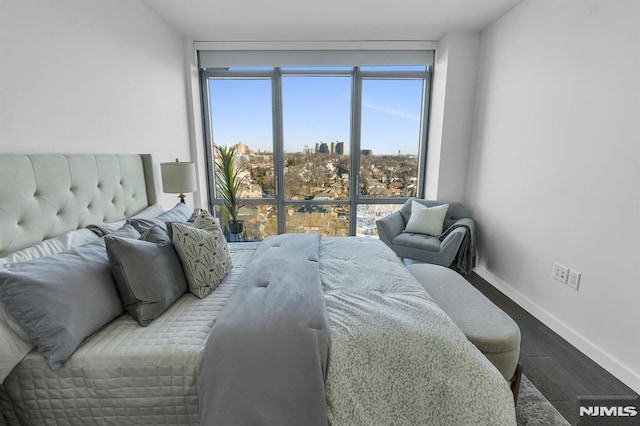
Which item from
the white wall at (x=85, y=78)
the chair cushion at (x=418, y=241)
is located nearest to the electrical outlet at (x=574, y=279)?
the chair cushion at (x=418, y=241)

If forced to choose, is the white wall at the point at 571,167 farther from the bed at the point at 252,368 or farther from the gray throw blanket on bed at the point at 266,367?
the gray throw blanket on bed at the point at 266,367

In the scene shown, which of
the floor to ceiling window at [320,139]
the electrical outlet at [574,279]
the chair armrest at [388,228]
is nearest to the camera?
the electrical outlet at [574,279]

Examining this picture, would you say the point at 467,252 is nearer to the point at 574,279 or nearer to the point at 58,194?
the point at 574,279

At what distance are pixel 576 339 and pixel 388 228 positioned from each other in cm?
166

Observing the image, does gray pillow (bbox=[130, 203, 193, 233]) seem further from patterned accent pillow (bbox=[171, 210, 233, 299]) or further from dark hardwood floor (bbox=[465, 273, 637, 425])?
dark hardwood floor (bbox=[465, 273, 637, 425])

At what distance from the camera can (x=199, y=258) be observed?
148 centimetres

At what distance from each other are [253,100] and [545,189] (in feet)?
10.5

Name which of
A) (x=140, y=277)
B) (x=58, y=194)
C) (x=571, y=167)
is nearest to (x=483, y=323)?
(x=571, y=167)

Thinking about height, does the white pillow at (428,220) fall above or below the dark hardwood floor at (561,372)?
above

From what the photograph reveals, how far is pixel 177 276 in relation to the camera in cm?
139

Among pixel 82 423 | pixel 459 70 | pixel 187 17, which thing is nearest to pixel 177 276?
pixel 82 423

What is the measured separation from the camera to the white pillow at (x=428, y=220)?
3.04 meters

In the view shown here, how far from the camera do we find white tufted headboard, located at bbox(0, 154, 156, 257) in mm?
1232

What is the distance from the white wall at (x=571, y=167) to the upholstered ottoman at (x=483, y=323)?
2.70 ft
